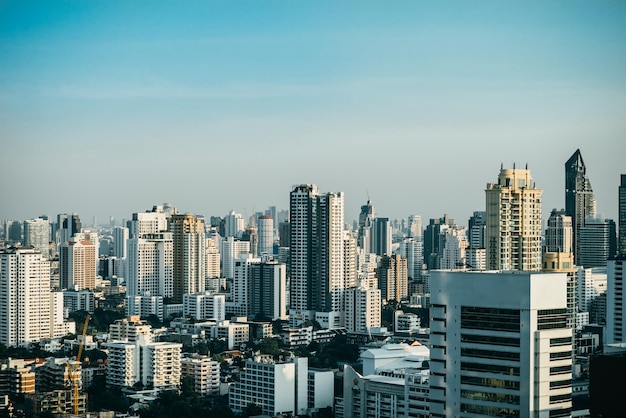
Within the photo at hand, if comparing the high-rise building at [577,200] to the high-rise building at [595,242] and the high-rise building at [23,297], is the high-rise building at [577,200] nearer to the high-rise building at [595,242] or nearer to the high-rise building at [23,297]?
the high-rise building at [595,242]

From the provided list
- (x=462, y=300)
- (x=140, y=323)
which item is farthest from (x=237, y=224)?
(x=462, y=300)

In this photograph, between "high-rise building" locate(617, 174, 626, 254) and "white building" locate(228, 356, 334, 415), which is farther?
"high-rise building" locate(617, 174, 626, 254)

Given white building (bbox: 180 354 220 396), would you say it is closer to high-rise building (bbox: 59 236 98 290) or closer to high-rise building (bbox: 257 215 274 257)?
high-rise building (bbox: 59 236 98 290)

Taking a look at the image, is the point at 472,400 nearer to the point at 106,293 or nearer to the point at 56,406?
the point at 56,406

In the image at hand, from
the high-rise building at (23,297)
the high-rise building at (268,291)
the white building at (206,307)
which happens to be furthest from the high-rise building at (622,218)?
the high-rise building at (23,297)

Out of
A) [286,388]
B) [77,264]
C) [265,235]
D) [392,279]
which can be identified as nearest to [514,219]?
[286,388]

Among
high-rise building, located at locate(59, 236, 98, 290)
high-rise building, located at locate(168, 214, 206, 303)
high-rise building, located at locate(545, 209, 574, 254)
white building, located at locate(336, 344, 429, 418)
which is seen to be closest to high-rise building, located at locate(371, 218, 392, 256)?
high-rise building, located at locate(168, 214, 206, 303)
